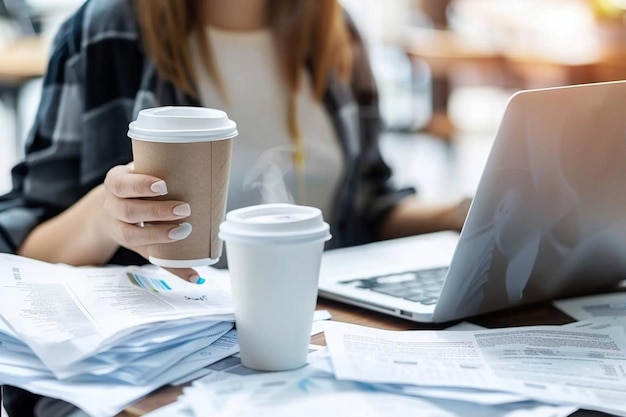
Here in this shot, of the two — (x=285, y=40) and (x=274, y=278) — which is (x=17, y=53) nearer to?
(x=285, y=40)

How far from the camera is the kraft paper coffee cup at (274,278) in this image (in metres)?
0.69

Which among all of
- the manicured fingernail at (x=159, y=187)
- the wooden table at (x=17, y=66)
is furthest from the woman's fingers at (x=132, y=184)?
the wooden table at (x=17, y=66)

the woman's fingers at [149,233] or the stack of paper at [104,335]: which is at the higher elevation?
the woman's fingers at [149,233]

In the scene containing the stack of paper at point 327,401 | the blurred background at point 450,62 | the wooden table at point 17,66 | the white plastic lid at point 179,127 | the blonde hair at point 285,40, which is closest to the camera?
the stack of paper at point 327,401

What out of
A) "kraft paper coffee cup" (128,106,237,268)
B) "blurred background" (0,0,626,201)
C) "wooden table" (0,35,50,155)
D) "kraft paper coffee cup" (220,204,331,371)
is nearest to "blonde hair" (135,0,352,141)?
"kraft paper coffee cup" (128,106,237,268)

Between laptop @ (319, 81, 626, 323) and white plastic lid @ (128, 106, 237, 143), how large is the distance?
241 millimetres

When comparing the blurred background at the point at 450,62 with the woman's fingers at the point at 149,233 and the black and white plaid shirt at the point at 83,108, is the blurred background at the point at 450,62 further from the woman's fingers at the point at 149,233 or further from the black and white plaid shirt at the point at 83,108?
the woman's fingers at the point at 149,233

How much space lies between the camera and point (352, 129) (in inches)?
62.3

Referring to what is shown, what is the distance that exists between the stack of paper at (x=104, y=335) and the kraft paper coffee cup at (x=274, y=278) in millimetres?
52

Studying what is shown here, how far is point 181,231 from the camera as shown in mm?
782

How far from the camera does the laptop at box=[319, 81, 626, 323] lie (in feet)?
2.59

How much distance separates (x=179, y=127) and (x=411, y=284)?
36cm

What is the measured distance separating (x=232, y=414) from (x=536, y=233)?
394mm

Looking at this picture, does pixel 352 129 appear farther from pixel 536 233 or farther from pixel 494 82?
pixel 494 82
